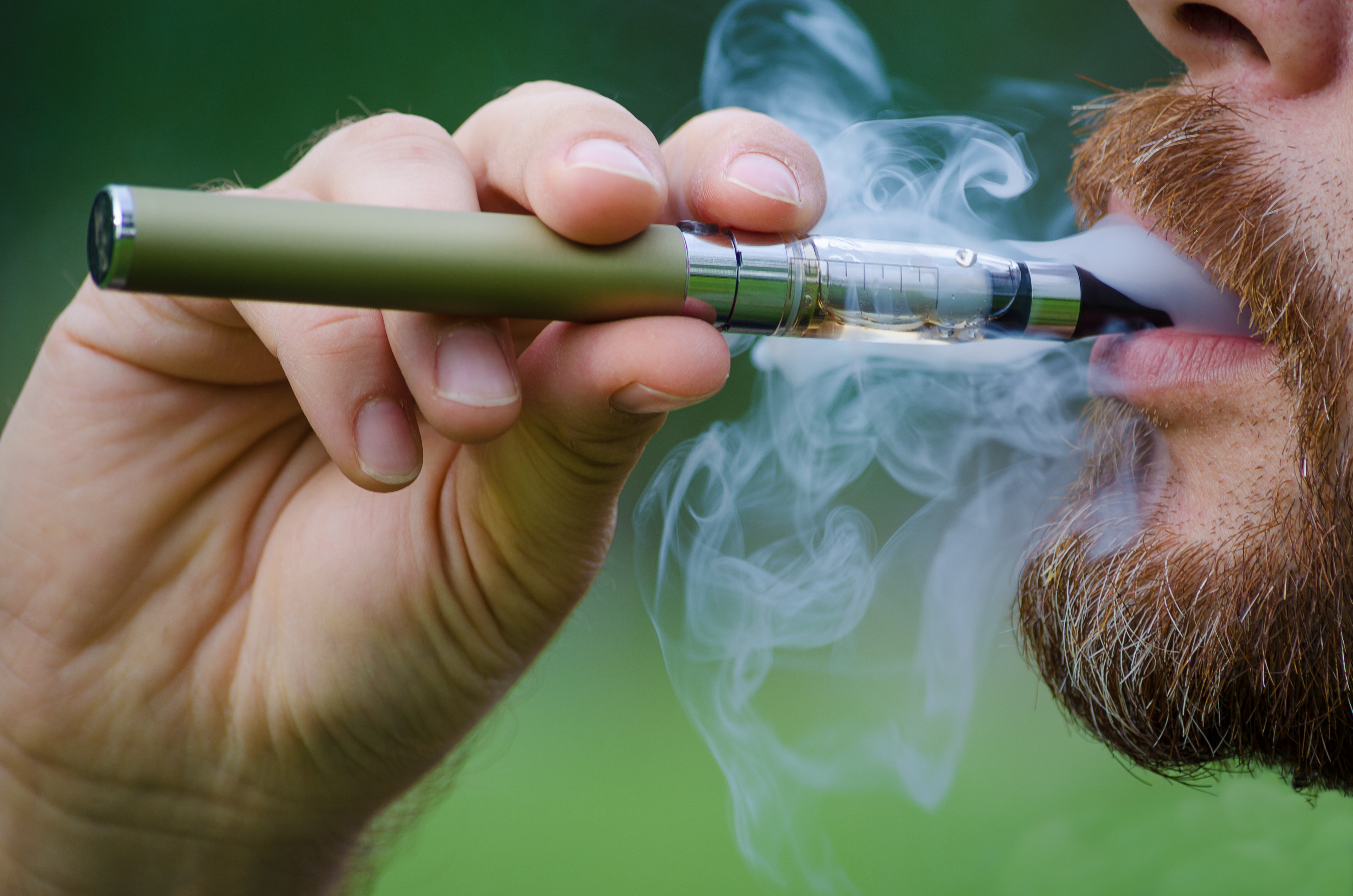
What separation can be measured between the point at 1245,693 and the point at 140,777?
96 centimetres

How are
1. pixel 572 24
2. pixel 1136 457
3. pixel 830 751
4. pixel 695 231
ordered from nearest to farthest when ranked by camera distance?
pixel 695 231 → pixel 1136 457 → pixel 830 751 → pixel 572 24

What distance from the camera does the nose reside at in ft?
2.02

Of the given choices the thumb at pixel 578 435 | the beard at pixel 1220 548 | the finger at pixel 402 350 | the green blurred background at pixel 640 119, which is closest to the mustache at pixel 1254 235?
the beard at pixel 1220 548

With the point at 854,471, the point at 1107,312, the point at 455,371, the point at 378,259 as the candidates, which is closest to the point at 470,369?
the point at 455,371

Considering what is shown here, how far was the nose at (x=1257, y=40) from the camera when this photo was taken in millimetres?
617

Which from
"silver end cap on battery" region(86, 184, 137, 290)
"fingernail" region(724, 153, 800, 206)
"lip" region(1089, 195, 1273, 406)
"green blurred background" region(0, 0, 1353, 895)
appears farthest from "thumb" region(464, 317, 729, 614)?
"green blurred background" region(0, 0, 1353, 895)

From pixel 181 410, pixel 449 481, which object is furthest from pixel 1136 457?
pixel 181 410

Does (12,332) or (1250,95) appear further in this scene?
(12,332)

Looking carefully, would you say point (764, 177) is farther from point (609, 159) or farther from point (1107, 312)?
point (1107, 312)

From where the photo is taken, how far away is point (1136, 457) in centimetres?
81

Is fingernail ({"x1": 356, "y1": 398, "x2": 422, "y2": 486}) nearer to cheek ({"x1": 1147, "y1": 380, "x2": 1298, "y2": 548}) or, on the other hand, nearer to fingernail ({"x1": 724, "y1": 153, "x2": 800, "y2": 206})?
fingernail ({"x1": 724, "y1": 153, "x2": 800, "y2": 206})

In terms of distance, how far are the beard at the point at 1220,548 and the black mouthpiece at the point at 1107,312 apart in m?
0.05

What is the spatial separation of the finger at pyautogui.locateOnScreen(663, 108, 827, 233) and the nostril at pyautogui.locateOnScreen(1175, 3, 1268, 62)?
0.31 m

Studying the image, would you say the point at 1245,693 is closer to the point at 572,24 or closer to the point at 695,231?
the point at 695,231
